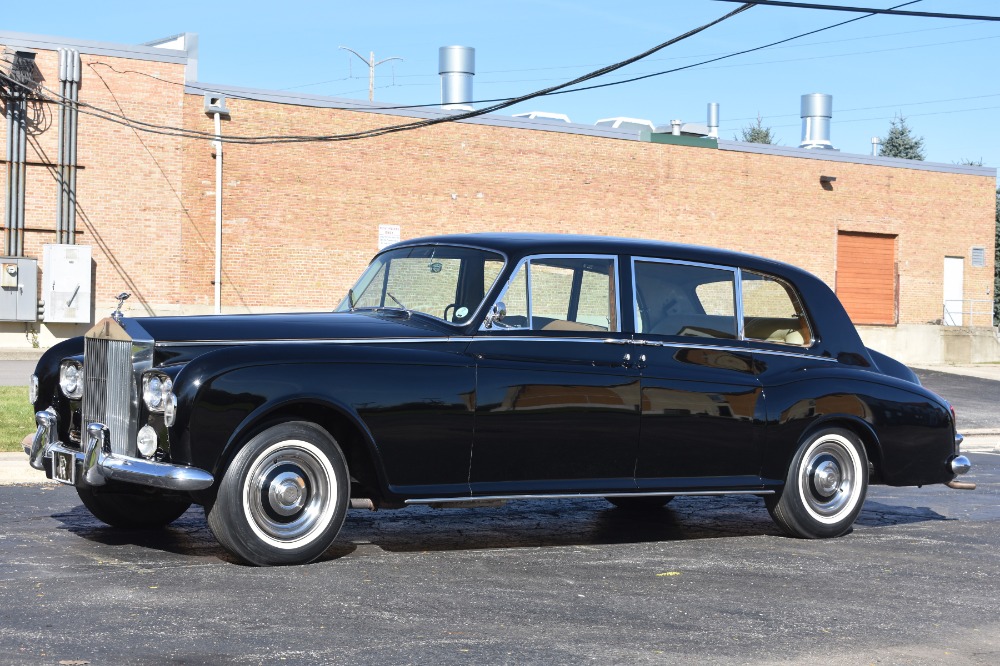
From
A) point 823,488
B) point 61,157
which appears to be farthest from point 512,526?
point 61,157

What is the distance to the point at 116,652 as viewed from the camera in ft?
16.1

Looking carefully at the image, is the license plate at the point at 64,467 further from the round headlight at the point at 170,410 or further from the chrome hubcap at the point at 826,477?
the chrome hubcap at the point at 826,477

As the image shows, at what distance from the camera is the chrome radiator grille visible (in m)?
6.75

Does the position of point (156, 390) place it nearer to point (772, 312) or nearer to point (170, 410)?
point (170, 410)

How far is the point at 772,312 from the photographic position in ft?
27.9

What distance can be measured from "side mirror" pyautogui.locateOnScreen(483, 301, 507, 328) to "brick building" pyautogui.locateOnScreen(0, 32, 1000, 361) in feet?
75.5

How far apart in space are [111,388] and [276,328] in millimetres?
950

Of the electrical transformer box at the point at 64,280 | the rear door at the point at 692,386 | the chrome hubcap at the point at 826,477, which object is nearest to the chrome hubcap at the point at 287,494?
the rear door at the point at 692,386

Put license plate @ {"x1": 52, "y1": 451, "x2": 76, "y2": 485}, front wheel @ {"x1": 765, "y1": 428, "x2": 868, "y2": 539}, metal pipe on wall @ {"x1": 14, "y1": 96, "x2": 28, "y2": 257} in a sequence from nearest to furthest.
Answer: license plate @ {"x1": 52, "y1": 451, "x2": 76, "y2": 485}, front wheel @ {"x1": 765, "y1": 428, "x2": 868, "y2": 539}, metal pipe on wall @ {"x1": 14, "y1": 96, "x2": 28, "y2": 257}

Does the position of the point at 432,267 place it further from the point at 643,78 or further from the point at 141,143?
the point at 141,143

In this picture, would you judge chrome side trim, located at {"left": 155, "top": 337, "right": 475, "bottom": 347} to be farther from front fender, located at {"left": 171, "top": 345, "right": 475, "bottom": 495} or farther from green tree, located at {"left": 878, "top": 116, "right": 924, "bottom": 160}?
green tree, located at {"left": 878, "top": 116, "right": 924, "bottom": 160}

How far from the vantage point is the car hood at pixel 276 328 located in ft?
22.4

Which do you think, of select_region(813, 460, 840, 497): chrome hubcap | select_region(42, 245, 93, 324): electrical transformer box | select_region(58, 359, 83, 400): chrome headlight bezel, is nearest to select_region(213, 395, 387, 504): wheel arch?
select_region(58, 359, 83, 400): chrome headlight bezel

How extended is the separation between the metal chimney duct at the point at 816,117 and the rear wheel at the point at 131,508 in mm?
40287
